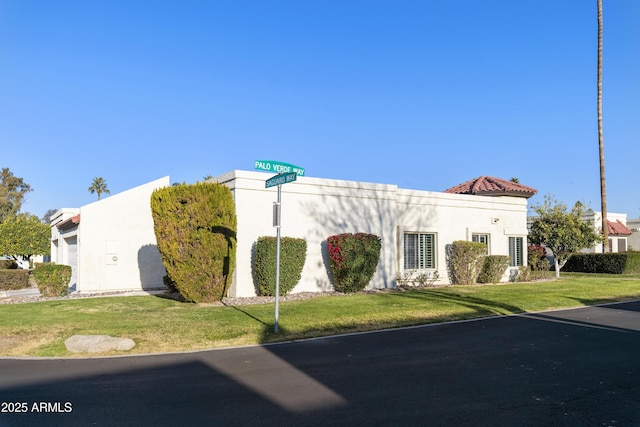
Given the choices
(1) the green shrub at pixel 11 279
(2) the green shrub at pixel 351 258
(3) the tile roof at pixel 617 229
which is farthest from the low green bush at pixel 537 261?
(1) the green shrub at pixel 11 279

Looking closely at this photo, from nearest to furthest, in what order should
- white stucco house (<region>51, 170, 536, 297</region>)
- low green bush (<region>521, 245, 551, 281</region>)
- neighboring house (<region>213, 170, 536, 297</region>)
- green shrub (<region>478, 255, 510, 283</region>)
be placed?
1. neighboring house (<region>213, 170, 536, 297</region>)
2. white stucco house (<region>51, 170, 536, 297</region>)
3. green shrub (<region>478, 255, 510, 283</region>)
4. low green bush (<region>521, 245, 551, 281</region>)

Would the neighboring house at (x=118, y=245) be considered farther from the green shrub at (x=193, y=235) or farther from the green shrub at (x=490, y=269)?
the green shrub at (x=490, y=269)

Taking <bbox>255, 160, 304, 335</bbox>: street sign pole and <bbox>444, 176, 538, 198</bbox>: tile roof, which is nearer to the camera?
<bbox>255, 160, 304, 335</bbox>: street sign pole

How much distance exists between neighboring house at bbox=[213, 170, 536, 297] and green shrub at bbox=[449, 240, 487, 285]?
38 centimetres

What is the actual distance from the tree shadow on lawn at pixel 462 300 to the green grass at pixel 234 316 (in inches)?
A: 1.1

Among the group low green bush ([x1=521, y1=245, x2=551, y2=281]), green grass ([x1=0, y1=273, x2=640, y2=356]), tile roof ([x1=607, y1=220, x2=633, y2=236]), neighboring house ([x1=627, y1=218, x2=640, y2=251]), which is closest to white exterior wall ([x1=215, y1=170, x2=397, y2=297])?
green grass ([x1=0, y1=273, x2=640, y2=356])

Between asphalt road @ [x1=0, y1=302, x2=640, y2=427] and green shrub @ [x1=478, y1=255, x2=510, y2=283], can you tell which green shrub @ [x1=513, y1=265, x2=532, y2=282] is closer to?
green shrub @ [x1=478, y1=255, x2=510, y2=283]

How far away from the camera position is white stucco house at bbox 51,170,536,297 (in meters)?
16.5

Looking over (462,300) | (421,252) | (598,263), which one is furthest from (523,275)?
(598,263)

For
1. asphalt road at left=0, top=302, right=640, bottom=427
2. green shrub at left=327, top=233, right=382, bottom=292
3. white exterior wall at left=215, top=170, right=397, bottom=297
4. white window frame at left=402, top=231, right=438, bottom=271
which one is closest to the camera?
asphalt road at left=0, top=302, right=640, bottom=427

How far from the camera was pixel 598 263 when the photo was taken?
101 feet

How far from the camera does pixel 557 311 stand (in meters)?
13.9

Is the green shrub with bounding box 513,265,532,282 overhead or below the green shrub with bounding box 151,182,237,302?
below

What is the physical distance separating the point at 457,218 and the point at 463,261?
6.55 ft
